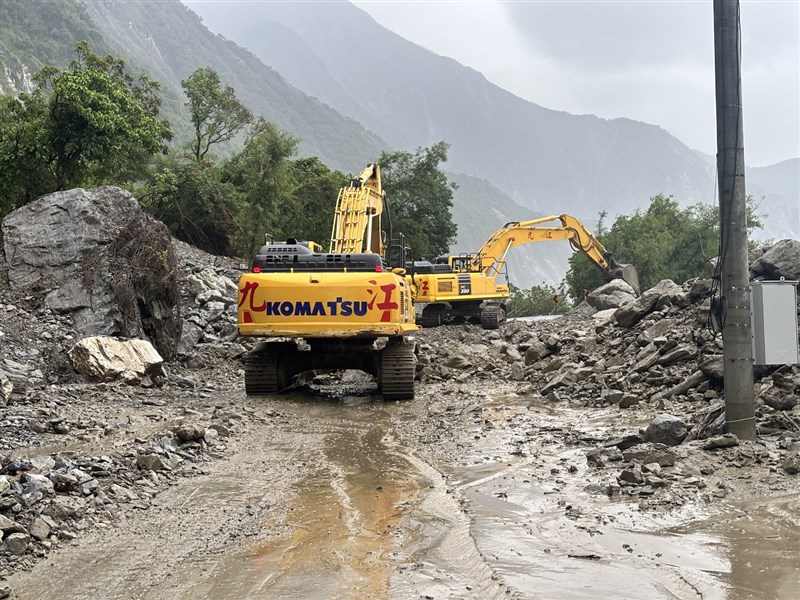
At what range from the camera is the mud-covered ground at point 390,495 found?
3.90 m

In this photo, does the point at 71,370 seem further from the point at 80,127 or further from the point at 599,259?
the point at 599,259

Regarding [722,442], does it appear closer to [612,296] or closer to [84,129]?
[84,129]

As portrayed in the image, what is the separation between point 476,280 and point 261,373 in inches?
593

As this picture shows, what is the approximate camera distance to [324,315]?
1120 cm

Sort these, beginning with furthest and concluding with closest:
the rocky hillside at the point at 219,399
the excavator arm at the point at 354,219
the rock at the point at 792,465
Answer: the excavator arm at the point at 354,219 → the rock at the point at 792,465 → the rocky hillside at the point at 219,399

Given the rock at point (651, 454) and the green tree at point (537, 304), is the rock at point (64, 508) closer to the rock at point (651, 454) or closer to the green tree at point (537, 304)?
the rock at point (651, 454)

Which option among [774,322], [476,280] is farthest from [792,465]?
[476,280]

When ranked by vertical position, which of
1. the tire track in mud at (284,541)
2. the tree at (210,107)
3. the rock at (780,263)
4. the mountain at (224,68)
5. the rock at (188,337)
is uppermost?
the mountain at (224,68)

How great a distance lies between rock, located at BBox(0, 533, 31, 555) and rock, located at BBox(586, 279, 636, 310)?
25.8 m

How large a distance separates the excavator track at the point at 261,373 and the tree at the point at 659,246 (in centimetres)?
3163

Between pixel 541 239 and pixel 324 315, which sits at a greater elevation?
pixel 541 239

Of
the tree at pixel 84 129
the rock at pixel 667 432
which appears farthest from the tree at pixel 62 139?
the rock at pixel 667 432

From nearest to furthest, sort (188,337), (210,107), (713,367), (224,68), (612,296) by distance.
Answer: (713,367)
(188,337)
(612,296)
(210,107)
(224,68)

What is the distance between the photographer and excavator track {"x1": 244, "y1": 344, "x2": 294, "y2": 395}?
1171 centimetres
